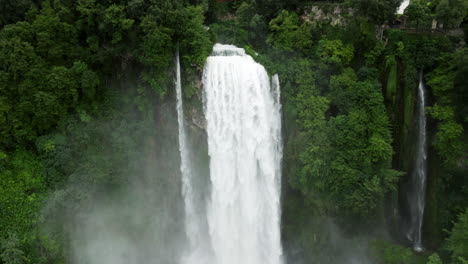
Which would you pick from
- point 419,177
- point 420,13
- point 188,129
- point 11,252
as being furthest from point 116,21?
point 419,177

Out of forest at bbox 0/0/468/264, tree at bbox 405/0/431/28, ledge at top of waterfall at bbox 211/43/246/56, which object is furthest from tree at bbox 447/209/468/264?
ledge at top of waterfall at bbox 211/43/246/56

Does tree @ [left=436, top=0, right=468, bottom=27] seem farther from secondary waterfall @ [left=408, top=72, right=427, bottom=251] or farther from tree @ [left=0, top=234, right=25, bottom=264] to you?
tree @ [left=0, top=234, right=25, bottom=264]

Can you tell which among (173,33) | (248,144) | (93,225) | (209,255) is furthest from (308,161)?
(93,225)

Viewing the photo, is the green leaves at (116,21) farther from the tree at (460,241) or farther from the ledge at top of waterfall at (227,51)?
the tree at (460,241)

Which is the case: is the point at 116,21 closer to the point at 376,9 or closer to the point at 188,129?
the point at 188,129

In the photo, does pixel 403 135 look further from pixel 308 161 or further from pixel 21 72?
pixel 21 72
